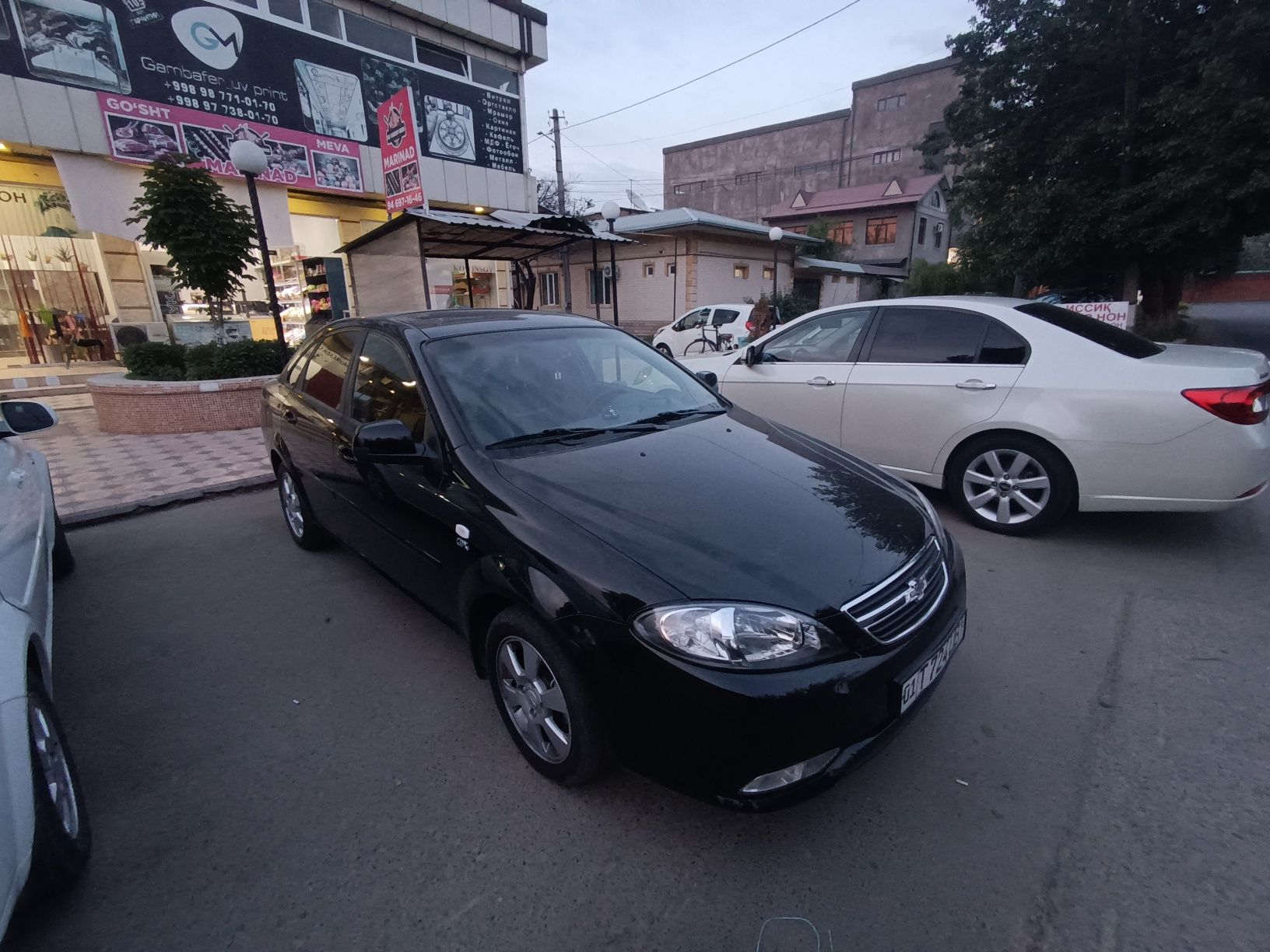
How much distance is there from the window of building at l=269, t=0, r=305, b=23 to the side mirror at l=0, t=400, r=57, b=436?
14286 millimetres

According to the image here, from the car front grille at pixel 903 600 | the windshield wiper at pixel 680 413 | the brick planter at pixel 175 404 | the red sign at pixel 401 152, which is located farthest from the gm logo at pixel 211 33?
the car front grille at pixel 903 600

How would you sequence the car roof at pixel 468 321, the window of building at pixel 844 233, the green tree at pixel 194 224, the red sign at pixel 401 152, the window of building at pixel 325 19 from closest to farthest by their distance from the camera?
the car roof at pixel 468 321 < the green tree at pixel 194 224 < the red sign at pixel 401 152 < the window of building at pixel 325 19 < the window of building at pixel 844 233

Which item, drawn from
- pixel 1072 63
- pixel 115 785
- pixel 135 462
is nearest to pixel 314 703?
pixel 115 785

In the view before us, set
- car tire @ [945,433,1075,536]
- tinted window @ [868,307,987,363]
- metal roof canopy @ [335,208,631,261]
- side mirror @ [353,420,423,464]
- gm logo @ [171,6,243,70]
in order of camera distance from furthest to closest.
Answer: gm logo @ [171,6,243,70] → metal roof canopy @ [335,208,631,261] → tinted window @ [868,307,987,363] → car tire @ [945,433,1075,536] → side mirror @ [353,420,423,464]

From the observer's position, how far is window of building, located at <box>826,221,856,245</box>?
34219 millimetres

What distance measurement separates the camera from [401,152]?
10.8 metres

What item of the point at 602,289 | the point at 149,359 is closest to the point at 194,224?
the point at 149,359

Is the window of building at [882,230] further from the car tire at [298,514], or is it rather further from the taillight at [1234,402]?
the car tire at [298,514]

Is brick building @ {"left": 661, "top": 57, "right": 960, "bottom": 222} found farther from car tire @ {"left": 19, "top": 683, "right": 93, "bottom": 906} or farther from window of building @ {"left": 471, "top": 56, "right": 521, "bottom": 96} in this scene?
car tire @ {"left": 19, "top": 683, "right": 93, "bottom": 906}

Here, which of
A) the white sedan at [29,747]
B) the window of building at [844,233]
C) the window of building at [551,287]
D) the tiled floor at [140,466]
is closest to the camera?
the white sedan at [29,747]

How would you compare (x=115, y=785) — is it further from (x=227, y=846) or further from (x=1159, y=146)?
(x=1159, y=146)

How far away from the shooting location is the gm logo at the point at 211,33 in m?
11.5

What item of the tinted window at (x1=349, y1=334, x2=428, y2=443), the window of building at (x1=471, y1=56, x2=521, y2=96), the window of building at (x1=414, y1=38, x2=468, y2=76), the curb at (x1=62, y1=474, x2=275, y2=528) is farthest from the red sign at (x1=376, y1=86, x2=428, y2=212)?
the tinted window at (x1=349, y1=334, x2=428, y2=443)

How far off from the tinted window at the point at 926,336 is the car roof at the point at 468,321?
7.35 ft
